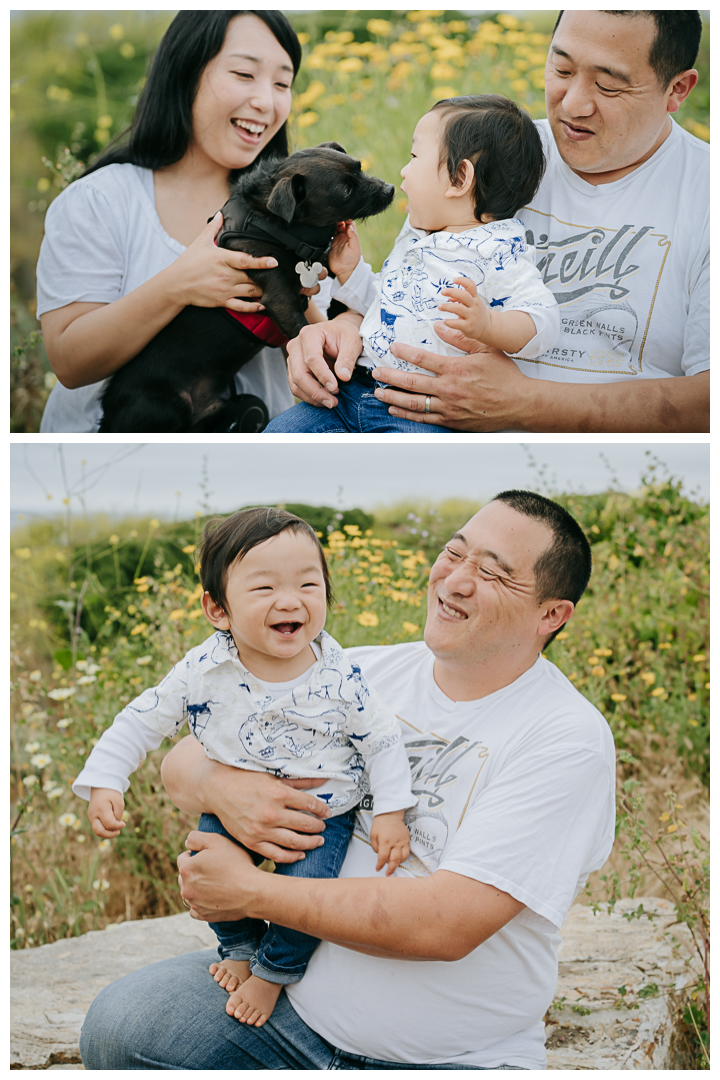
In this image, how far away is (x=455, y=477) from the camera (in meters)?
3.13

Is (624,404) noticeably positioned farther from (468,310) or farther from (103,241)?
(103,241)

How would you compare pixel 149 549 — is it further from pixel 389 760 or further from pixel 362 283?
pixel 389 760

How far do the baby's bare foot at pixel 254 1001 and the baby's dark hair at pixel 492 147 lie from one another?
1.97 m

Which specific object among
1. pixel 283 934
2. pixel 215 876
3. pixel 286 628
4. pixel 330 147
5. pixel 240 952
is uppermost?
pixel 330 147

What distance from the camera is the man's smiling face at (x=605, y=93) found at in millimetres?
2123

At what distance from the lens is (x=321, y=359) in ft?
7.50

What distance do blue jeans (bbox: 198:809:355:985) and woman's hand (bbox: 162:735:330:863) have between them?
0.03 meters

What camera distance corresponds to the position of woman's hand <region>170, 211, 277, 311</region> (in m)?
2.31

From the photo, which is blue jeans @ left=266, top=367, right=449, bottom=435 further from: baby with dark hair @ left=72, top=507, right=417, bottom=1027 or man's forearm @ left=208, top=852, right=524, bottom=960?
man's forearm @ left=208, top=852, right=524, bottom=960

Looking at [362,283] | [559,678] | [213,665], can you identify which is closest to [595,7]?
[362,283]

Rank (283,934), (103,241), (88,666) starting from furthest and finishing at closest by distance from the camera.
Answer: (88,666) → (103,241) → (283,934)

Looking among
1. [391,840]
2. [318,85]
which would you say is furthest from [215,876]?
[318,85]

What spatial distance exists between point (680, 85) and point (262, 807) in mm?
2120

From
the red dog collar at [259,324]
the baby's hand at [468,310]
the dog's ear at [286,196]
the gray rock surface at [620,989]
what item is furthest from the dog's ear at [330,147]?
the gray rock surface at [620,989]
